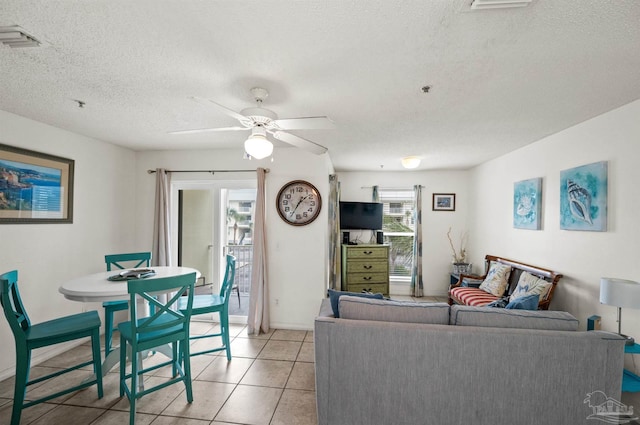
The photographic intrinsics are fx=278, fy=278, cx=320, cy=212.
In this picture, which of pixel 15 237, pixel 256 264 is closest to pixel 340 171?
pixel 256 264

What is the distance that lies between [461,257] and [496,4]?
4841 mm

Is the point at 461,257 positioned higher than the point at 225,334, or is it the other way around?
the point at 461,257

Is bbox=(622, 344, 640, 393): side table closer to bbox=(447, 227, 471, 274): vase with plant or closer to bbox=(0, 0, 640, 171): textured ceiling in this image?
bbox=(0, 0, 640, 171): textured ceiling

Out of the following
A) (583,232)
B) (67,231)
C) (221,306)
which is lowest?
(221,306)

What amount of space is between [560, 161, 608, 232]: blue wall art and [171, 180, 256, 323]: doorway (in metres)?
Answer: 3.69

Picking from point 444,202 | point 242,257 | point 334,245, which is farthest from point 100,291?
point 444,202

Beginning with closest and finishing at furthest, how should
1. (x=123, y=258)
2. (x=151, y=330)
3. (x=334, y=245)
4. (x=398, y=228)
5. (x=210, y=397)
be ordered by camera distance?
(x=151, y=330)
(x=210, y=397)
(x=123, y=258)
(x=334, y=245)
(x=398, y=228)

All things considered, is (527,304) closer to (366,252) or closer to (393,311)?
(393,311)

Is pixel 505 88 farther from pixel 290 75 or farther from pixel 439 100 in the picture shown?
pixel 290 75

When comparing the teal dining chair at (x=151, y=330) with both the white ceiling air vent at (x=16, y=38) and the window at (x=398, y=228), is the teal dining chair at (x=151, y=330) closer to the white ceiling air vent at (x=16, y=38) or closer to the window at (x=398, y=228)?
the white ceiling air vent at (x=16, y=38)

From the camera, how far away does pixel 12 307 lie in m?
2.04

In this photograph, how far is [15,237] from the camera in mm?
2662

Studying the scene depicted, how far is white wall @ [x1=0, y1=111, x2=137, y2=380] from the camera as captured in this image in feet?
8.68

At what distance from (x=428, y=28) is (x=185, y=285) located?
2409 millimetres
